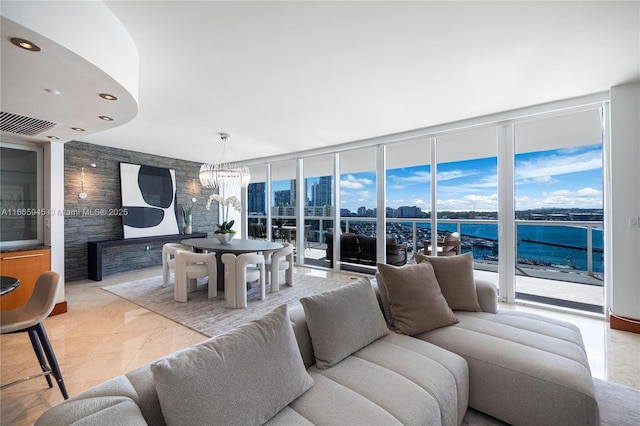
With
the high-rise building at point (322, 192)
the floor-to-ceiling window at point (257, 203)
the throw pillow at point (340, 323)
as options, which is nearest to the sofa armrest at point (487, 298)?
the throw pillow at point (340, 323)

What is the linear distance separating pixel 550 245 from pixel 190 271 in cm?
548

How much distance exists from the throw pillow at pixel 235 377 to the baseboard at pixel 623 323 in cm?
371

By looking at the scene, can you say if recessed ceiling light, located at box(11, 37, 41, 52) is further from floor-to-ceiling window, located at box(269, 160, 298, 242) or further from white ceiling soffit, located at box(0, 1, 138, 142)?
floor-to-ceiling window, located at box(269, 160, 298, 242)

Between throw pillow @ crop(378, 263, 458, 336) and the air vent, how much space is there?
11.6ft

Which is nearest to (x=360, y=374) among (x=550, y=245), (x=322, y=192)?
→ (x=550, y=245)

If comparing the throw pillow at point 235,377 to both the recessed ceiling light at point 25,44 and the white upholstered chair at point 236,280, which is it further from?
the white upholstered chair at point 236,280

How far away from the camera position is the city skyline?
3621 millimetres

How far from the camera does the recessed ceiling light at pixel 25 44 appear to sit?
57.6 inches

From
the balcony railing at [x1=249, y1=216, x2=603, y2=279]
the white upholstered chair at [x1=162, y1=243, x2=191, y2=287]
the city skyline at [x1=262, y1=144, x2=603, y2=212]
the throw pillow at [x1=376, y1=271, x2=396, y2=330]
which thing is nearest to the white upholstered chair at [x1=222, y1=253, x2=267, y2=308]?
the white upholstered chair at [x1=162, y1=243, x2=191, y2=287]

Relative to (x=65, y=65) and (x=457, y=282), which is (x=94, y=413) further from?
(x=457, y=282)

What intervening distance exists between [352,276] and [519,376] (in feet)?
12.7

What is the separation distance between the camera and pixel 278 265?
4445 mm

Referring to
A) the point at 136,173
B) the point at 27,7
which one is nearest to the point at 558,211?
the point at 27,7

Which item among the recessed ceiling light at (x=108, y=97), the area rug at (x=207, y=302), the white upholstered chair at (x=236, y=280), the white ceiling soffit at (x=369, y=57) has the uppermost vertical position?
the white ceiling soffit at (x=369, y=57)
